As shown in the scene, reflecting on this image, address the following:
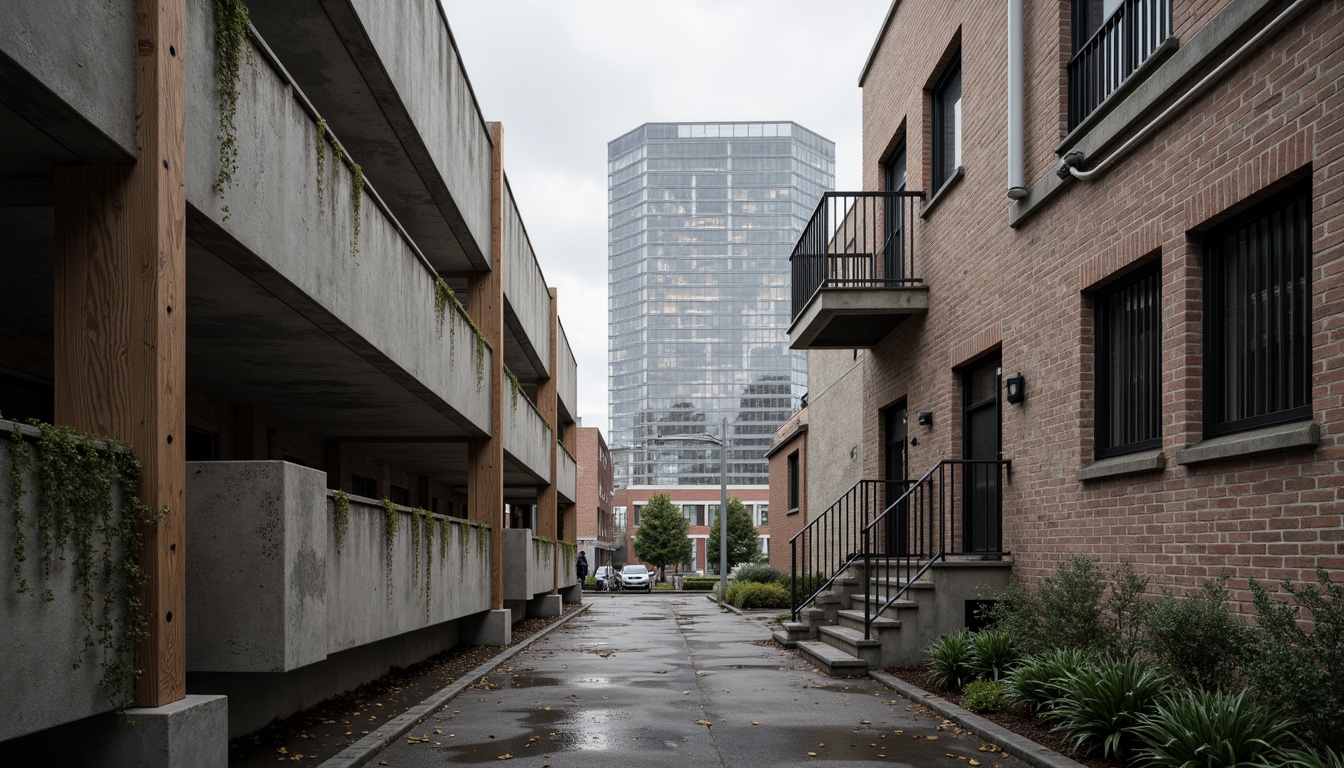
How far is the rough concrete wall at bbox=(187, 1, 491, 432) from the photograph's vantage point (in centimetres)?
682

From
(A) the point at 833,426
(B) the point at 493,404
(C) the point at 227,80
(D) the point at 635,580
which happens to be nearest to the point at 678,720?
(C) the point at 227,80

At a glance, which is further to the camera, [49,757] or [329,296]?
[329,296]

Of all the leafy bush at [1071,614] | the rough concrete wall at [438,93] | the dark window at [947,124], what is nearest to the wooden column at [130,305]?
the rough concrete wall at [438,93]

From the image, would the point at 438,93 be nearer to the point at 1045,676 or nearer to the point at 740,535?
the point at 1045,676

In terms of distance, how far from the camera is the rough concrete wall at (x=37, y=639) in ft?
16.1

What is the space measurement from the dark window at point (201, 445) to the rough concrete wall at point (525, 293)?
7334mm

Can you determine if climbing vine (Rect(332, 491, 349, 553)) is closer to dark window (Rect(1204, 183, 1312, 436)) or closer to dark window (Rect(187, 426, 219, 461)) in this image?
dark window (Rect(187, 426, 219, 461))

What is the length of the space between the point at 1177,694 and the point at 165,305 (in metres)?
6.67

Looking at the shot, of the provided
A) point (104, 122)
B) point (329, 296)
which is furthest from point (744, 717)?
point (104, 122)

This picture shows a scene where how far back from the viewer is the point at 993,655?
10562 millimetres

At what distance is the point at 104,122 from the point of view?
18.7 feet

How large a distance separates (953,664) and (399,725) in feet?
16.7

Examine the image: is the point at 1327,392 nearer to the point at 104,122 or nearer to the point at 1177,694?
the point at 1177,694

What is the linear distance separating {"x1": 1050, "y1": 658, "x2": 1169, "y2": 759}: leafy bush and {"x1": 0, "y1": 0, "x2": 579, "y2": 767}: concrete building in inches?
206
